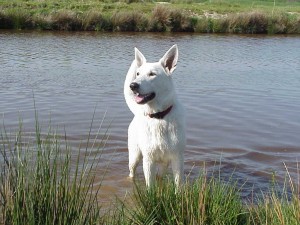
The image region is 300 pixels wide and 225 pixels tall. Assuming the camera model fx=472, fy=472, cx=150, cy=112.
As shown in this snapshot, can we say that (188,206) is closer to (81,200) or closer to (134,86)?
(81,200)

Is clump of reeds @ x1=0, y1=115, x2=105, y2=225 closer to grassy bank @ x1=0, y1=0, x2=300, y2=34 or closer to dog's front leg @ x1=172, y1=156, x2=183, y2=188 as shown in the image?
dog's front leg @ x1=172, y1=156, x2=183, y2=188

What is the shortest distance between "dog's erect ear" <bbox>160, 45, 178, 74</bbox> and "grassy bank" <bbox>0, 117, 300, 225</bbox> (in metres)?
1.65

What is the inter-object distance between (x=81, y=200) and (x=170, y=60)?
255 centimetres

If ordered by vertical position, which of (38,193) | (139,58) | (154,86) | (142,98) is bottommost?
(38,193)

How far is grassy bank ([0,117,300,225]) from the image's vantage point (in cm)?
348

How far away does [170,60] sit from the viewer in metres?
5.75

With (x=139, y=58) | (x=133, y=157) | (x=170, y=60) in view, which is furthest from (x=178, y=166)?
(x=139, y=58)

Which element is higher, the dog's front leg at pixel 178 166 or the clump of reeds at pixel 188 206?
the clump of reeds at pixel 188 206

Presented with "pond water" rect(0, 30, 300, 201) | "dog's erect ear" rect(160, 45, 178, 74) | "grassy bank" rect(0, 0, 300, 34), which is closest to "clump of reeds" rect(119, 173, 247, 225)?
"pond water" rect(0, 30, 300, 201)

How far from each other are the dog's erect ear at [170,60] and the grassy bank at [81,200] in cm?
165

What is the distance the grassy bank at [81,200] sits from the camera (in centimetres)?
348

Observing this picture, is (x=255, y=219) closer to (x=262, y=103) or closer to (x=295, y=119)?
(x=295, y=119)

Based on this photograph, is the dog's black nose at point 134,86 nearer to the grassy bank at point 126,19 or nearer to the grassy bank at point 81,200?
the grassy bank at point 81,200

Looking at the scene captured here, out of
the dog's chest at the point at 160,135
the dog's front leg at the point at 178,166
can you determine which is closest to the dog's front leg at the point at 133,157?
the dog's chest at the point at 160,135
